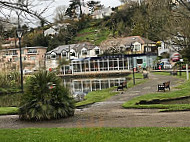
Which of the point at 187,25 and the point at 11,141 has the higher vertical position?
the point at 187,25

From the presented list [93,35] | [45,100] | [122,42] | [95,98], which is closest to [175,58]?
[122,42]

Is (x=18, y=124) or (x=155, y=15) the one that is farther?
(x=155, y=15)

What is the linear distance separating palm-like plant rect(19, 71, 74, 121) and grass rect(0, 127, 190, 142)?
317 cm

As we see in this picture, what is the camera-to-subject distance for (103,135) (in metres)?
8.14

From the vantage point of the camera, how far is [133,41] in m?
68.5

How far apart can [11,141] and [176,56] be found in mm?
57681

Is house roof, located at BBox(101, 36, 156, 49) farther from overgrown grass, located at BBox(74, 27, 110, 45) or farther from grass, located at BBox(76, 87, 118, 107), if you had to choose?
grass, located at BBox(76, 87, 118, 107)

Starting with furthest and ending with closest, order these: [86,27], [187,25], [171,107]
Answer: [86,27] → [187,25] → [171,107]

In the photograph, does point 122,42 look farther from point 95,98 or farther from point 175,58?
point 95,98

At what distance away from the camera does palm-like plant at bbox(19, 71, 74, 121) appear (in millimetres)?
12516

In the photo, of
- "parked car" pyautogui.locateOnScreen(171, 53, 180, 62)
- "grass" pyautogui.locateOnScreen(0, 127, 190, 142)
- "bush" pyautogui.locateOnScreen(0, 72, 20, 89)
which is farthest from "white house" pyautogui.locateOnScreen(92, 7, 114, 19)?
"grass" pyautogui.locateOnScreen(0, 127, 190, 142)

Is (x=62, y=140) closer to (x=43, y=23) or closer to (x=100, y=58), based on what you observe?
(x=43, y=23)

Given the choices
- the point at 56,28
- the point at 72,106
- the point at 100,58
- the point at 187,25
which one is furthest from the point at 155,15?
the point at 100,58

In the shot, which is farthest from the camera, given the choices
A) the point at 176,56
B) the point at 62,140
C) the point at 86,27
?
the point at 86,27
